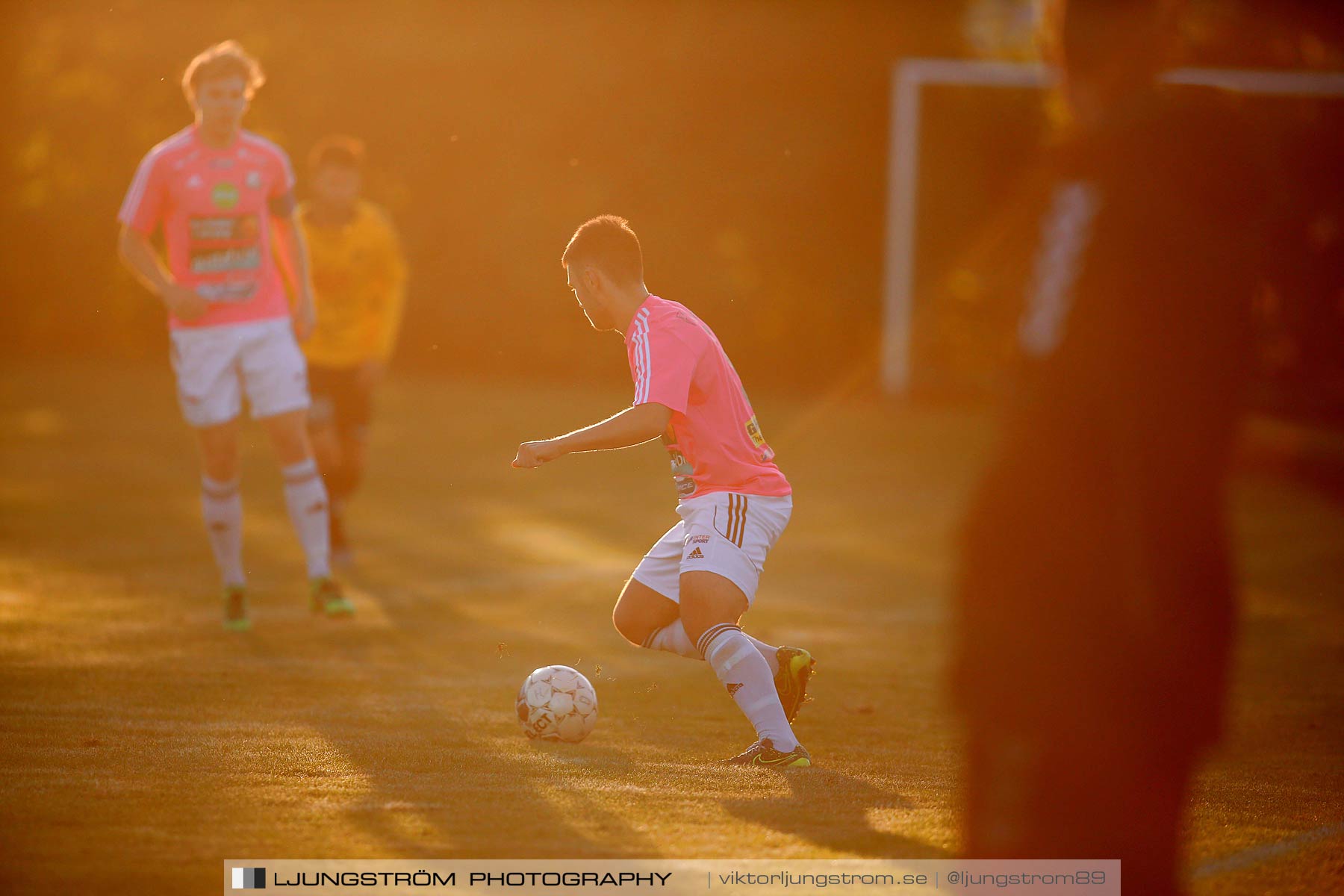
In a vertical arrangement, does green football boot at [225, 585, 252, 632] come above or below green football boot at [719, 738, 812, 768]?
below

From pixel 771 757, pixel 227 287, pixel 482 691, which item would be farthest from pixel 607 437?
A: pixel 227 287

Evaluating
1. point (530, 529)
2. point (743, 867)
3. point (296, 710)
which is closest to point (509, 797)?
point (743, 867)

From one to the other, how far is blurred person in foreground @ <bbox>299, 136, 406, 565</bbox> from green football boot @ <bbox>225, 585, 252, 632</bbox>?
1713 millimetres

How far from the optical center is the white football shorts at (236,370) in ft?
21.2

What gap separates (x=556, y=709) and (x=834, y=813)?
112 centimetres

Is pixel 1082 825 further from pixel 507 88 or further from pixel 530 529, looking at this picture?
pixel 507 88

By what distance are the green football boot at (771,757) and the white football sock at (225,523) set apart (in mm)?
3084

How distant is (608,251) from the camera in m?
4.56

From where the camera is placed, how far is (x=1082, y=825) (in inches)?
103

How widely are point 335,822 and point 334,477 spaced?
15.9ft

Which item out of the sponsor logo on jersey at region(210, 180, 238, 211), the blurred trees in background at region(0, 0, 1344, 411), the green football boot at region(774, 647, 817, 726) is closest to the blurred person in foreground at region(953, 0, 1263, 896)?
the green football boot at region(774, 647, 817, 726)

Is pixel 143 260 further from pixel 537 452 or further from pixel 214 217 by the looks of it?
pixel 537 452

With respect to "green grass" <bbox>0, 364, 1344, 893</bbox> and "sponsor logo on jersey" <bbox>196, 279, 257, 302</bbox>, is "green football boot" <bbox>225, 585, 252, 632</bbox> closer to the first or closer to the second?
"green grass" <bbox>0, 364, 1344, 893</bbox>

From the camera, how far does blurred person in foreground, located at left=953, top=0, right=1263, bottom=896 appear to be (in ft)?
8.31
